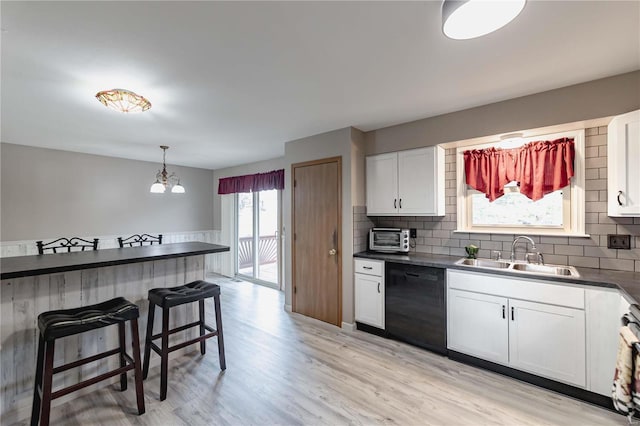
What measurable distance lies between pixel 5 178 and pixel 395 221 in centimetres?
542

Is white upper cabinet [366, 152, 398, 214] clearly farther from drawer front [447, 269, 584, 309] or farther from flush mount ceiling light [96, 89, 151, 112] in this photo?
flush mount ceiling light [96, 89, 151, 112]

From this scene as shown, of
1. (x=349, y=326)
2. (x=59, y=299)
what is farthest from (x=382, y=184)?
(x=59, y=299)

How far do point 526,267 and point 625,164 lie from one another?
1077 millimetres

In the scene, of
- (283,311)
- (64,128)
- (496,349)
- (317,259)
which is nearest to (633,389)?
(496,349)

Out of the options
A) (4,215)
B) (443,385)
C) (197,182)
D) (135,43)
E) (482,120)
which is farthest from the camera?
(197,182)

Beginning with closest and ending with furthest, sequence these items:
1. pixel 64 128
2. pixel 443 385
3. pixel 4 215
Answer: pixel 443 385 < pixel 64 128 < pixel 4 215

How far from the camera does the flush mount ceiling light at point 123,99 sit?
2.17 m

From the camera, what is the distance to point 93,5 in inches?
52.8

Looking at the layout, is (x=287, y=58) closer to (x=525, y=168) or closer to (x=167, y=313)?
(x=167, y=313)

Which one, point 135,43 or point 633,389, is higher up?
point 135,43

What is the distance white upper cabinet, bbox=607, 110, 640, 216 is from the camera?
1.94 metres

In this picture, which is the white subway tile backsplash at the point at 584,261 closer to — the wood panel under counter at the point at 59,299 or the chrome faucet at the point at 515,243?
the chrome faucet at the point at 515,243

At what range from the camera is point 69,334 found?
1610 mm

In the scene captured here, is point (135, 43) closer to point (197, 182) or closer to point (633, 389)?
point (633, 389)
